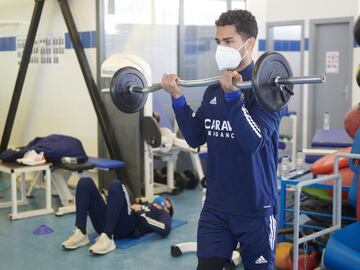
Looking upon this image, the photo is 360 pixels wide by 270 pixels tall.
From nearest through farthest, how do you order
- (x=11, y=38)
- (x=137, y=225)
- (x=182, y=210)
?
(x=137, y=225), (x=182, y=210), (x=11, y=38)

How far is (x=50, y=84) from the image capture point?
646 cm

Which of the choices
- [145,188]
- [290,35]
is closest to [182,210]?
[145,188]

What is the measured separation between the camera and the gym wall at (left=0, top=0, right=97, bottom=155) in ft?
19.4

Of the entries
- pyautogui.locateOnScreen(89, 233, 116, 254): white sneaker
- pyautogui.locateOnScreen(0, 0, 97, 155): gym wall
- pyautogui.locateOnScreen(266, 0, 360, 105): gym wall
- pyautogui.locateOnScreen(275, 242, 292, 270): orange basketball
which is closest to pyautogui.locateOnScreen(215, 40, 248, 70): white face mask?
pyautogui.locateOnScreen(275, 242, 292, 270): orange basketball

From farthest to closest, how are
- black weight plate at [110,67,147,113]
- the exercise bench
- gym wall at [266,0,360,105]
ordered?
gym wall at [266,0,360,105], the exercise bench, black weight plate at [110,67,147,113]

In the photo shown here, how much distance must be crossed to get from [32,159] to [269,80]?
3.56 metres

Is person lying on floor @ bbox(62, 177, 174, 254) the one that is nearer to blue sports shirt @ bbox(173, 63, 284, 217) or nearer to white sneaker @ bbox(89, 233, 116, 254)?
white sneaker @ bbox(89, 233, 116, 254)

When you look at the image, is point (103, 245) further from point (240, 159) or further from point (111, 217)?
point (240, 159)

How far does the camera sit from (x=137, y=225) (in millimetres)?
4281

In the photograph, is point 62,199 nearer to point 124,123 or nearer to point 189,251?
point 124,123

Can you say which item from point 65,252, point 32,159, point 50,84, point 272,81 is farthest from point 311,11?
point 272,81

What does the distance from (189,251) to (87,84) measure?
2499mm

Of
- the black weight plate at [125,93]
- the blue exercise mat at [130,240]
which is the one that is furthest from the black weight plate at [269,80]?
the blue exercise mat at [130,240]

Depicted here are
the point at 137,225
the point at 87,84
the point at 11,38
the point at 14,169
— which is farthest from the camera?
the point at 11,38
